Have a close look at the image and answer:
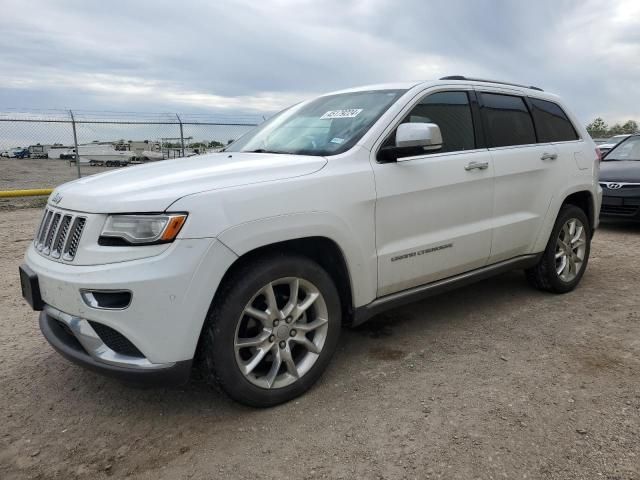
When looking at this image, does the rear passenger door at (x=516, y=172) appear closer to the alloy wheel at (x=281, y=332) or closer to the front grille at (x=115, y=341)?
the alloy wheel at (x=281, y=332)

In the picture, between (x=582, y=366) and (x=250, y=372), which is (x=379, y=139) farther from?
(x=582, y=366)

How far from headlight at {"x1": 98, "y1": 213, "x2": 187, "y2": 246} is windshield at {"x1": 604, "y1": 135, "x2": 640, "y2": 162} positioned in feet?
28.1

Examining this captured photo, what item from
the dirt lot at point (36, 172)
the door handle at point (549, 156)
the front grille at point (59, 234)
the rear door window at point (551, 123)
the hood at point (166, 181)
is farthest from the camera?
the dirt lot at point (36, 172)

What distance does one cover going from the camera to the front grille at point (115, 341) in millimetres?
2480

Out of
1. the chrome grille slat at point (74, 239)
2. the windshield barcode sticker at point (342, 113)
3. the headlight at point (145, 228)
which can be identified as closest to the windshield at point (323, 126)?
the windshield barcode sticker at point (342, 113)

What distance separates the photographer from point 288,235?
2754 mm

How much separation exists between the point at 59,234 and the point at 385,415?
1952 millimetres

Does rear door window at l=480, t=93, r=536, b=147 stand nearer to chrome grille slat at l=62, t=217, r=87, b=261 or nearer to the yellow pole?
chrome grille slat at l=62, t=217, r=87, b=261

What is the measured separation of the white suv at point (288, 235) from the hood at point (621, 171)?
14.5ft

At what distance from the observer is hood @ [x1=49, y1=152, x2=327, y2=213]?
8.20 feet

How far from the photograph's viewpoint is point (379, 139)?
3252 millimetres

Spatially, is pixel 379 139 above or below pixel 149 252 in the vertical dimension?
above

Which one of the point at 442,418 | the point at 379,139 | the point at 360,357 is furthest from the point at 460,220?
the point at 442,418

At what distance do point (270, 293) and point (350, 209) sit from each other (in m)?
0.68
